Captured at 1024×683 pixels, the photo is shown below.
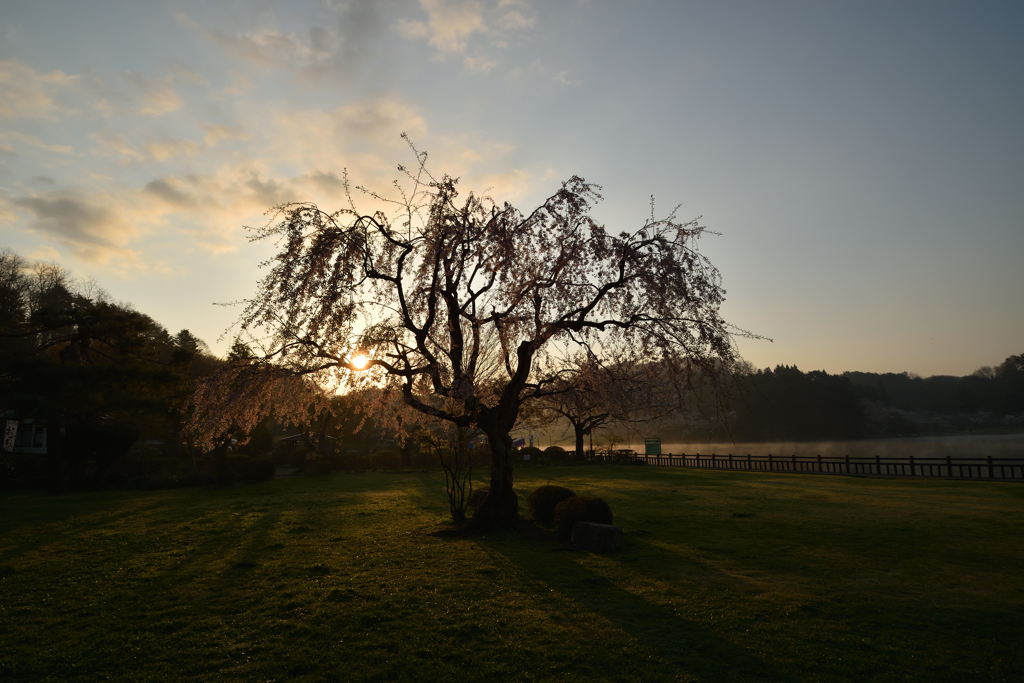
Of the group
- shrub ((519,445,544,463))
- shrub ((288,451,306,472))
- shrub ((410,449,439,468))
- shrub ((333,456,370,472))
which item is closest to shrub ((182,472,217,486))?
shrub ((288,451,306,472))

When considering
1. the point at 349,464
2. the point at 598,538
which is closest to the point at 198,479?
the point at 349,464

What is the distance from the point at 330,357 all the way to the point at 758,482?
21.9 meters

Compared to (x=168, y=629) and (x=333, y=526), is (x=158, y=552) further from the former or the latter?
(x=168, y=629)

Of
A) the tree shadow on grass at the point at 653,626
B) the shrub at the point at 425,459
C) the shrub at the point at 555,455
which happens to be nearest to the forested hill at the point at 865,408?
the shrub at the point at 555,455

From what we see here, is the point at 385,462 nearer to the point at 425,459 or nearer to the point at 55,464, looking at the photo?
the point at 425,459

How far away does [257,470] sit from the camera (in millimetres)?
30141

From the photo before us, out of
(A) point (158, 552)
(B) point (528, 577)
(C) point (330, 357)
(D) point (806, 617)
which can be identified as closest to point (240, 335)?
(C) point (330, 357)

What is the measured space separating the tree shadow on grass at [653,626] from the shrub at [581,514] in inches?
66.6

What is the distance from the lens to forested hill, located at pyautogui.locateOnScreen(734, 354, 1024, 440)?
106m

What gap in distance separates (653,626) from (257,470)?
2835 centimetres

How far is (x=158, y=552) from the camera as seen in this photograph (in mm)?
11773

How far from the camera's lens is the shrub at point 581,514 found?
12.6 m

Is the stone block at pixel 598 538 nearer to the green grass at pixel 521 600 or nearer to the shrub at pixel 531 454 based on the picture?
the green grass at pixel 521 600

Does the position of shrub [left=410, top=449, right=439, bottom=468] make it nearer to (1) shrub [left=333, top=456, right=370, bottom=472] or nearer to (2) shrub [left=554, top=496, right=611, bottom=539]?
(1) shrub [left=333, top=456, right=370, bottom=472]
